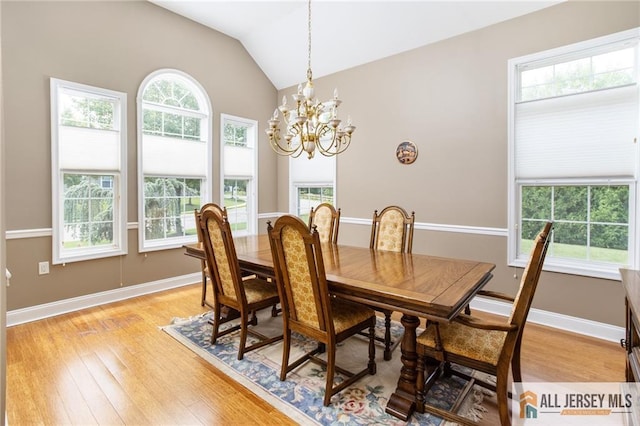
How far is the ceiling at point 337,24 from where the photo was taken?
3.55 meters

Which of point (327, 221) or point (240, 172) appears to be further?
point (240, 172)

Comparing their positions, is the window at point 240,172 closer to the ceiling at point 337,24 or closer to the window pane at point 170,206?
the window pane at point 170,206

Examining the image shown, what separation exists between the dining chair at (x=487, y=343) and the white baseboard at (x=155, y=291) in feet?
5.11

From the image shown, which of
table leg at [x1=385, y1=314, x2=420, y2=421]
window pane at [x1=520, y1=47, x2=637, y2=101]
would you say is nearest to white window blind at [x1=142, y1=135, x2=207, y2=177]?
table leg at [x1=385, y1=314, x2=420, y2=421]

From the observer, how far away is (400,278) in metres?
2.15

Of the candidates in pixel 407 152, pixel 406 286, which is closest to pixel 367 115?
pixel 407 152

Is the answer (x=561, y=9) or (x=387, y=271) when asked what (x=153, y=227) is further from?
(x=561, y=9)

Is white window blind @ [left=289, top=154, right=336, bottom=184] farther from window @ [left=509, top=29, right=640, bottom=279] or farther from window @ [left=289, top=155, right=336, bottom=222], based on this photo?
window @ [left=509, top=29, right=640, bottom=279]

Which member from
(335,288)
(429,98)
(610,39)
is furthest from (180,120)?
(610,39)

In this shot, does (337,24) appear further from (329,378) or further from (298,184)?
(329,378)

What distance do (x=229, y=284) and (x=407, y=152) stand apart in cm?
273

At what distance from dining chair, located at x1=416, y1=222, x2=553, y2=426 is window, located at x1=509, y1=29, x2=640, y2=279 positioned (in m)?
1.82

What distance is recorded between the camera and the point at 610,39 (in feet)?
9.48

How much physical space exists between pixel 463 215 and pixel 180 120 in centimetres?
384
